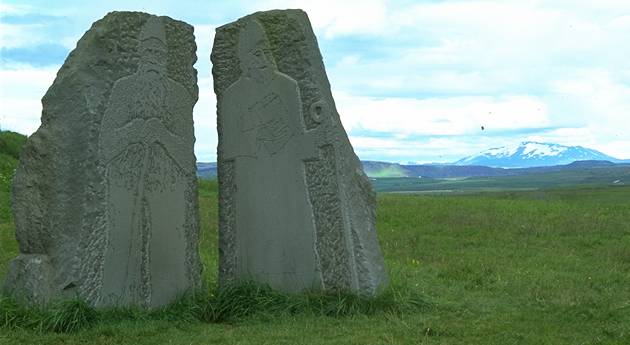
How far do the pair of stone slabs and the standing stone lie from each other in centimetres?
2

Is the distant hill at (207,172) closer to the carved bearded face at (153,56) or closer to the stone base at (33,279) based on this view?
the carved bearded face at (153,56)

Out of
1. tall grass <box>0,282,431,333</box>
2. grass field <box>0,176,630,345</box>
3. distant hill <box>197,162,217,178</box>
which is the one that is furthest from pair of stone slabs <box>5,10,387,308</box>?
distant hill <box>197,162,217,178</box>

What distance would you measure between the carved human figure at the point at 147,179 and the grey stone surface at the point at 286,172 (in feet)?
2.25

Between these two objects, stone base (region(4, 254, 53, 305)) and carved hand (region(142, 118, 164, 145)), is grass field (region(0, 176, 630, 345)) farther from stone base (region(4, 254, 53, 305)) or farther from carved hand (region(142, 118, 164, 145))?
carved hand (region(142, 118, 164, 145))

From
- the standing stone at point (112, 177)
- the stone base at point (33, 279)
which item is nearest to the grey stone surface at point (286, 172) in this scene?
the standing stone at point (112, 177)

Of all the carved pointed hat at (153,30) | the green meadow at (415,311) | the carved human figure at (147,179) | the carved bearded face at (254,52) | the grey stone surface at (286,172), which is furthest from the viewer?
the carved bearded face at (254,52)

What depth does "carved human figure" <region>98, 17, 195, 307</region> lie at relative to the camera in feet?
32.7

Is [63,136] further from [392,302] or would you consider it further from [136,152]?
[392,302]

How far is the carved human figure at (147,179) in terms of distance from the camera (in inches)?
392

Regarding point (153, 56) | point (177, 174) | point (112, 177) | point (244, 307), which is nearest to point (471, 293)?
point (244, 307)

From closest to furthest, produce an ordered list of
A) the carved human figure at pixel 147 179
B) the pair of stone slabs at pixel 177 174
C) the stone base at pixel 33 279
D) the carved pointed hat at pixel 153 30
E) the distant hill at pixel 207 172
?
1. the stone base at pixel 33 279
2. the pair of stone slabs at pixel 177 174
3. the carved human figure at pixel 147 179
4. the carved pointed hat at pixel 153 30
5. the distant hill at pixel 207 172

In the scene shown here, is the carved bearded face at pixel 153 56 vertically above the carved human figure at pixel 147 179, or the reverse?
the carved bearded face at pixel 153 56

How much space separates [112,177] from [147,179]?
1.64 feet

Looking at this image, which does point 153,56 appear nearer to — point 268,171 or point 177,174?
point 177,174
